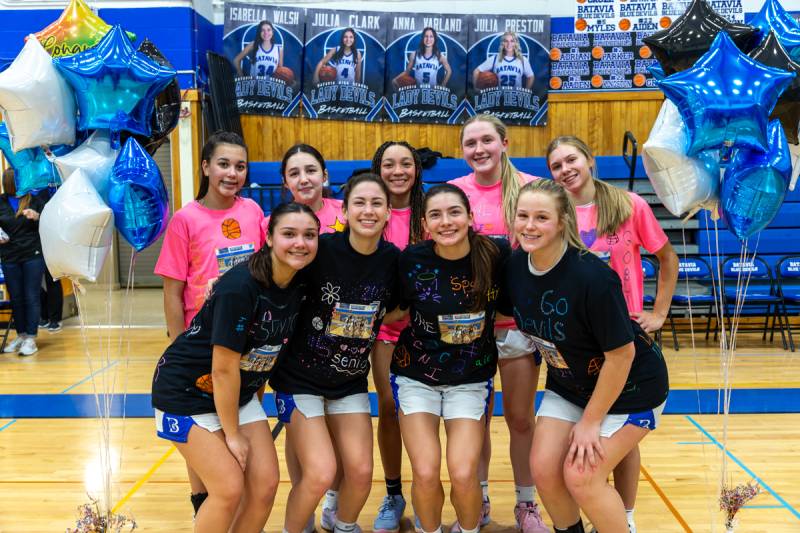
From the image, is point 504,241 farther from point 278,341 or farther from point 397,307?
point 278,341

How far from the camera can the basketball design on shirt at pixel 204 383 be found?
234cm

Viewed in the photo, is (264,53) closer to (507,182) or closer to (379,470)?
(379,470)

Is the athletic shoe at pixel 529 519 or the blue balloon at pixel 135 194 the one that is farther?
the athletic shoe at pixel 529 519

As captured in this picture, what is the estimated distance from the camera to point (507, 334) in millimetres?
2693

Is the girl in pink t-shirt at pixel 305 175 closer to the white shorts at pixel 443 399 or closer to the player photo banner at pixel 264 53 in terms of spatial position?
the white shorts at pixel 443 399

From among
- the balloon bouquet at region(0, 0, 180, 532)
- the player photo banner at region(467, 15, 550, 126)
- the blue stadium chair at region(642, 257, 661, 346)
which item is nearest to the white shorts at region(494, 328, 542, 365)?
the balloon bouquet at region(0, 0, 180, 532)

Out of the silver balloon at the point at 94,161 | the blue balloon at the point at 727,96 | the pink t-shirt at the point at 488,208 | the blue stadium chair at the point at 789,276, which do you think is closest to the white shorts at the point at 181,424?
the silver balloon at the point at 94,161

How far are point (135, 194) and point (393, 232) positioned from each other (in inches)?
36.9

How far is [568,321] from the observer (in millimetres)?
2240

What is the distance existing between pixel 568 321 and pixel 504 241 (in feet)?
1.46

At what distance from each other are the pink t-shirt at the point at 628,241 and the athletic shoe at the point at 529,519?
84 centimetres

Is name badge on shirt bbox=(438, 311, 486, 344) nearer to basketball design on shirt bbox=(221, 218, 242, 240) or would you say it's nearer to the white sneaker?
basketball design on shirt bbox=(221, 218, 242, 240)

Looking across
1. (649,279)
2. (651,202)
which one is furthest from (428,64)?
(649,279)

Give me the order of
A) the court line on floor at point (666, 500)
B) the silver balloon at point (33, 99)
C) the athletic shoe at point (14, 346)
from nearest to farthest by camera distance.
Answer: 1. the silver balloon at point (33, 99)
2. the court line on floor at point (666, 500)
3. the athletic shoe at point (14, 346)
